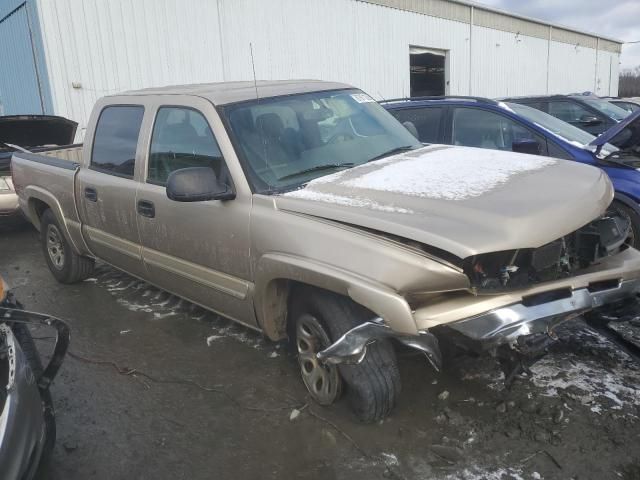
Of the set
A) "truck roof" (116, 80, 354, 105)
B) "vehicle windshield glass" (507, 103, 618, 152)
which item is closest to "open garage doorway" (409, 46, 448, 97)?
"vehicle windshield glass" (507, 103, 618, 152)

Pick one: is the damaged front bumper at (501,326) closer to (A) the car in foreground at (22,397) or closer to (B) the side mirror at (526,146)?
(A) the car in foreground at (22,397)

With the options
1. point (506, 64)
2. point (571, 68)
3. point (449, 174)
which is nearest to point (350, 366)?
point (449, 174)

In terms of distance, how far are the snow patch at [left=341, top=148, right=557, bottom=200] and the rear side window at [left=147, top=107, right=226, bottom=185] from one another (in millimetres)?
924

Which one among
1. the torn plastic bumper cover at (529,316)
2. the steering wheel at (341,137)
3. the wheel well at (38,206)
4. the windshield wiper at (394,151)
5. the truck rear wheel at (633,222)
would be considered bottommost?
the truck rear wheel at (633,222)

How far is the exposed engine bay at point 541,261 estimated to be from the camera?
2.49 meters

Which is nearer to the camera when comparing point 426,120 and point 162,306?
point 162,306

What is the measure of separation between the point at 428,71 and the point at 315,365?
20.3 metres

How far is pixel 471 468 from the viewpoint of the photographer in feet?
8.36

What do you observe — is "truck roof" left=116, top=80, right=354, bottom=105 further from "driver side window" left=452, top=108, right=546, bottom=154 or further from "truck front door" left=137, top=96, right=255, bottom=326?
"driver side window" left=452, top=108, right=546, bottom=154

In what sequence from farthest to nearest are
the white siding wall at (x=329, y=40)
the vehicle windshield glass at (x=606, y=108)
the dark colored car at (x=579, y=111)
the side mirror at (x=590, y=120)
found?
1. the white siding wall at (x=329, y=40)
2. the vehicle windshield glass at (x=606, y=108)
3. the dark colored car at (x=579, y=111)
4. the side mirror at (x=590, y=120)

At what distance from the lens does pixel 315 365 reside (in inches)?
121

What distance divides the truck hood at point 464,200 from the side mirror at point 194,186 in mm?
416

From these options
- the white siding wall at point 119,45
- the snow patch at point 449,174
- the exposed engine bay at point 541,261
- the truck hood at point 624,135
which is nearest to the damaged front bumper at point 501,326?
the exposed engine bay at point 541,261

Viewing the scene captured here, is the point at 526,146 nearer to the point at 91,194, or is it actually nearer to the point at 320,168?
the point at 320,168
